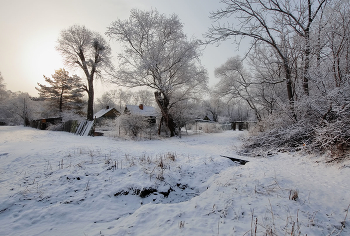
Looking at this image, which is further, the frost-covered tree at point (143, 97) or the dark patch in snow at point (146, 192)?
the frost-covered tree at point (143, 97)

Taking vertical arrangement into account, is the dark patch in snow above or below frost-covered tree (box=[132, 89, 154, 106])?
below

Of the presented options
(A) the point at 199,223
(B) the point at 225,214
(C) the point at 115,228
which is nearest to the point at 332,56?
(B) the point at 225,214

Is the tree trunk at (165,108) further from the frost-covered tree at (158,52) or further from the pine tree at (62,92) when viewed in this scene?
the pine tree at (62,92)

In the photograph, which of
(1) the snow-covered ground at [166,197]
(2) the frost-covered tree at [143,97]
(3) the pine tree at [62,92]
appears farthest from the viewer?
(2) the frost-covered tree at [143,97]

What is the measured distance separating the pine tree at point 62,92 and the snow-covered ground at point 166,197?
25277 mm

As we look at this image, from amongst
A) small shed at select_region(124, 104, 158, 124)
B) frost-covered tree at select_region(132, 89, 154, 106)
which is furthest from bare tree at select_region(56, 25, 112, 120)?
frost-covered tree at select_region(132, 89, 154, 106)

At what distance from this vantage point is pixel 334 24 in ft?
19.9

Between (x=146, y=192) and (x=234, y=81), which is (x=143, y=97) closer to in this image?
(x=234, y=81)

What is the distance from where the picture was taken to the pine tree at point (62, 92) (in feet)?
89.1

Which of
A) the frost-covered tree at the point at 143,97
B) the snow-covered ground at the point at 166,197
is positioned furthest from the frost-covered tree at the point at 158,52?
the frost-covered tree at the point at 143,97

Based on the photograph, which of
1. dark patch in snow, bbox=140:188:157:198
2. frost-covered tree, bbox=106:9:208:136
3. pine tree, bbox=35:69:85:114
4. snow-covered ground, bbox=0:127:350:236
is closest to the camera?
snow-covered ground, bbox=0:127:350:236

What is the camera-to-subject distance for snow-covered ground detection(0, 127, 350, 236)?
245cm

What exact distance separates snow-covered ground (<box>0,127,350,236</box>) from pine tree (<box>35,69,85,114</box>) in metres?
25.3

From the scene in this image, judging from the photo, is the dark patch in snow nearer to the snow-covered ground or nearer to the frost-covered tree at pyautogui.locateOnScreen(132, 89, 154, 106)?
the snow-covered ground
